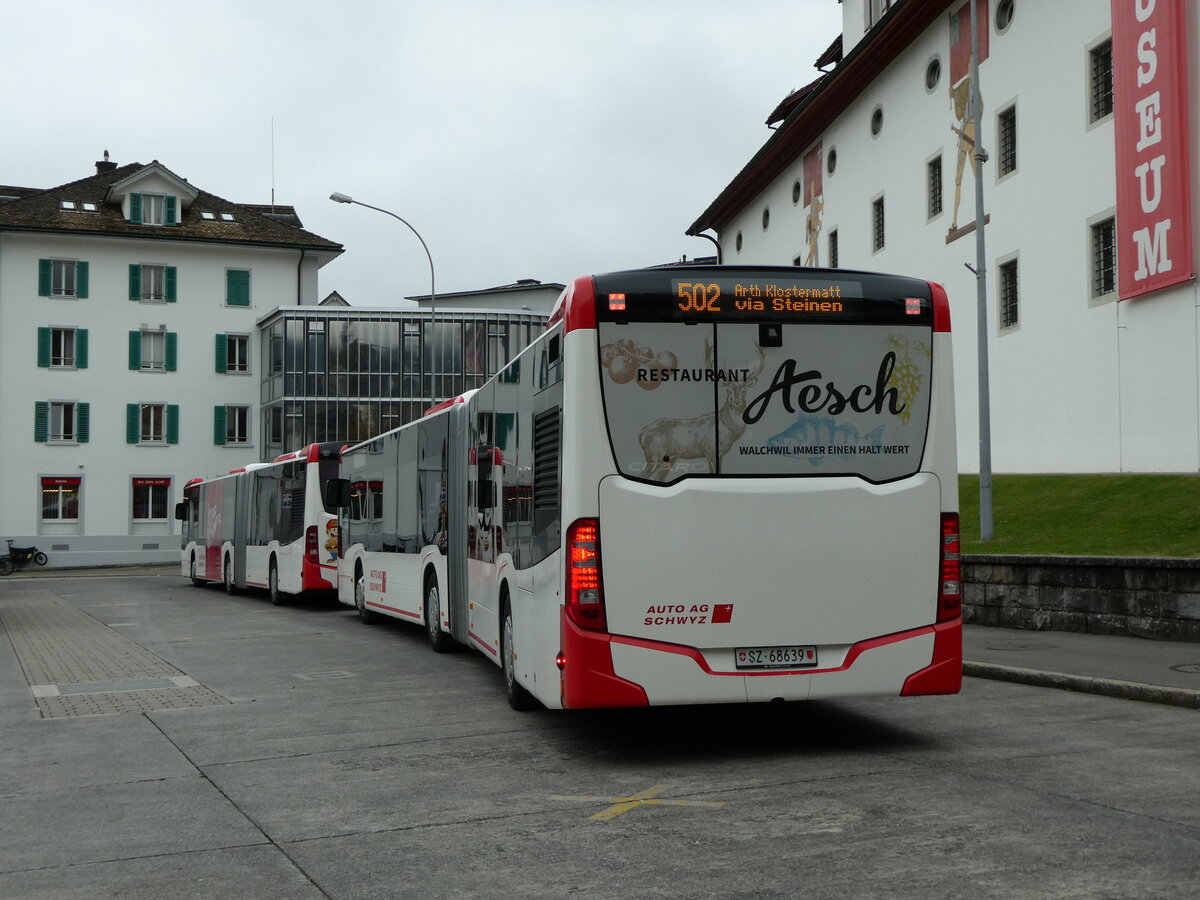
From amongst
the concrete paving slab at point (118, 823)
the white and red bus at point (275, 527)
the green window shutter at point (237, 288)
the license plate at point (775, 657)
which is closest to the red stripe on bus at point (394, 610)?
the white and red bus at point (275, 527)

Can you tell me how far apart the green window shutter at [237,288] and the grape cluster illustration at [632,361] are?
54488mm

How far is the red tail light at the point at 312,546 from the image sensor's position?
84.3 ft

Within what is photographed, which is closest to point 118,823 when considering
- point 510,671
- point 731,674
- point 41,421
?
point 731,674

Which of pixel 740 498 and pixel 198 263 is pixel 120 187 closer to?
pixel 198 263

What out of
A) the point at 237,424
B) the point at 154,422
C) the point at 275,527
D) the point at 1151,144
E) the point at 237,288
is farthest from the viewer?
the point at 237,288

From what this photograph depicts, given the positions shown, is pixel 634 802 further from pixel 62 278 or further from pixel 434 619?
pixel 62 278

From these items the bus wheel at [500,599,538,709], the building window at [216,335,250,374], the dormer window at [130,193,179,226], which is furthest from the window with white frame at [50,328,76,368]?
the bus wheel at [500,599,538,709]

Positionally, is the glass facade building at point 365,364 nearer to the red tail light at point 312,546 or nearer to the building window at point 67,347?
the building window at point 67,347

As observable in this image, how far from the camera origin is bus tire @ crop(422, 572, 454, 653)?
16.0m

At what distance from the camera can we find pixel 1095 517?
1953 cm

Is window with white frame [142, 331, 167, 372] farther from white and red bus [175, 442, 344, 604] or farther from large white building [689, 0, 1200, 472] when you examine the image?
large white building [689, 0, 1200, 472]

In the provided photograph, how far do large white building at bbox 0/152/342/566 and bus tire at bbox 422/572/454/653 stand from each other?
144ft

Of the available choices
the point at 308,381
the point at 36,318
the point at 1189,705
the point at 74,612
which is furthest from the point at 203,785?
the point at 36,318

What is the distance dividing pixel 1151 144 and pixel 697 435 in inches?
694
